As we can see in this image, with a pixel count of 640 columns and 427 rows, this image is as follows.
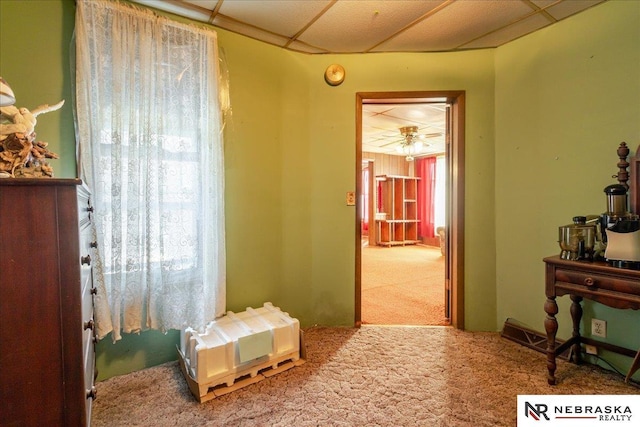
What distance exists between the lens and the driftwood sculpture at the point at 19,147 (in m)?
0.99

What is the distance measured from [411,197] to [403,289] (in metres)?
4.38

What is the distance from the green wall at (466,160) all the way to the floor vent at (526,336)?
0.07m

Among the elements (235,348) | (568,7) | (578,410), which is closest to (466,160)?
(568,7)

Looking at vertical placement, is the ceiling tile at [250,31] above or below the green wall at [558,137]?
above

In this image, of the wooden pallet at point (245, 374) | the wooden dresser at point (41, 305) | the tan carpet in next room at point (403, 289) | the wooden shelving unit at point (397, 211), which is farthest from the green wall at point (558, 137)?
the wooden shelving unit at point (397, 211)

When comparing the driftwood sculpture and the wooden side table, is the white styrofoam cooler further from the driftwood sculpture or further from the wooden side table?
the wooden side table

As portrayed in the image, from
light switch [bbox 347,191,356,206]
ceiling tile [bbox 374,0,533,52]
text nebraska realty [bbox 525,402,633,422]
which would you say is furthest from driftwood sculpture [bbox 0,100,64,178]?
text nebraska realty [bbox 525,402,633,422]

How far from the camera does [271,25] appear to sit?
2.01 meters

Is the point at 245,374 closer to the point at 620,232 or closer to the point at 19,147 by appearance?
the point at 19,147

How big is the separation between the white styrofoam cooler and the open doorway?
2.73 ft

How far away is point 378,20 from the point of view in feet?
6.41

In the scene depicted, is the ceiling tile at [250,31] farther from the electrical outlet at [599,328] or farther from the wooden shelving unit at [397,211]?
the wooden shelving unit at [397,211]

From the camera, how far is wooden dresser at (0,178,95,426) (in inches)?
33.9

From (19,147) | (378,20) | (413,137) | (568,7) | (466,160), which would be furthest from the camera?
(413,137)
